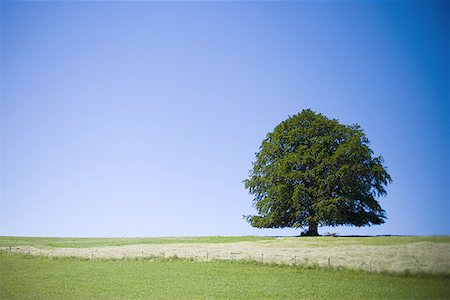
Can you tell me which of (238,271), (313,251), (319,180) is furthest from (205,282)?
(319,180)

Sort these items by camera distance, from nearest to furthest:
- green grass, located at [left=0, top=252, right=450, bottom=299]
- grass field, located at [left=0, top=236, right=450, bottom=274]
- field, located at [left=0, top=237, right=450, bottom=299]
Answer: green grass, located at [left=0, top=252, right=450, bottom=299] < field, located at [left=0, top=237, right=450, bottom=299] < grass field, located at [left=0, top=236, right=450, bottom=274]

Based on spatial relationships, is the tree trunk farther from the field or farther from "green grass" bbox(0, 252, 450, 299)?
"green grass" bbox(0, 252, 450, 299)

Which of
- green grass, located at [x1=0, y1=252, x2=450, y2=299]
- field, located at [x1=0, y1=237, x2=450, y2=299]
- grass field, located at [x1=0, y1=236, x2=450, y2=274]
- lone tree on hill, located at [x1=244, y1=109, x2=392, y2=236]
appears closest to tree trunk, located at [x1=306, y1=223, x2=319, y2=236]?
lone tree on hill, located at [x1=244, y1=109, x2=392, y2=236]

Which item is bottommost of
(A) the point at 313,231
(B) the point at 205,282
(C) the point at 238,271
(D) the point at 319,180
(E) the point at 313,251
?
(B) the point at 205,282

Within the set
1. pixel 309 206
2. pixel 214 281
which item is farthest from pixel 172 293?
pixel 309 206

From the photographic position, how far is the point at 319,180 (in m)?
52.8

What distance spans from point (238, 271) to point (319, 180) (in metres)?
21.1

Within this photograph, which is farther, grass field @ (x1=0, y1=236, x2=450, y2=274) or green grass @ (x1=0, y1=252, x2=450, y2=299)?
grass field @ (x1=0, y1=236, x2=450, y2=274)

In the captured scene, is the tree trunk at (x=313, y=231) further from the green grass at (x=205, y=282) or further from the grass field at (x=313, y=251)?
the green grass at (x=205, y=282)

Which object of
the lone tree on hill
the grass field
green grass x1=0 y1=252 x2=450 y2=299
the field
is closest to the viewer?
green grass x1=0 y1=252 x2=450 y2=299

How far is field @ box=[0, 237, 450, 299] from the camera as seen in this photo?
89.9ft

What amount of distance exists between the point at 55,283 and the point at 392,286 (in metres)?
23.3

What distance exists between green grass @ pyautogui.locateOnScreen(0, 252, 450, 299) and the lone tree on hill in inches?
665

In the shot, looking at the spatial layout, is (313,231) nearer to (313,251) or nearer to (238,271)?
(313,251)
